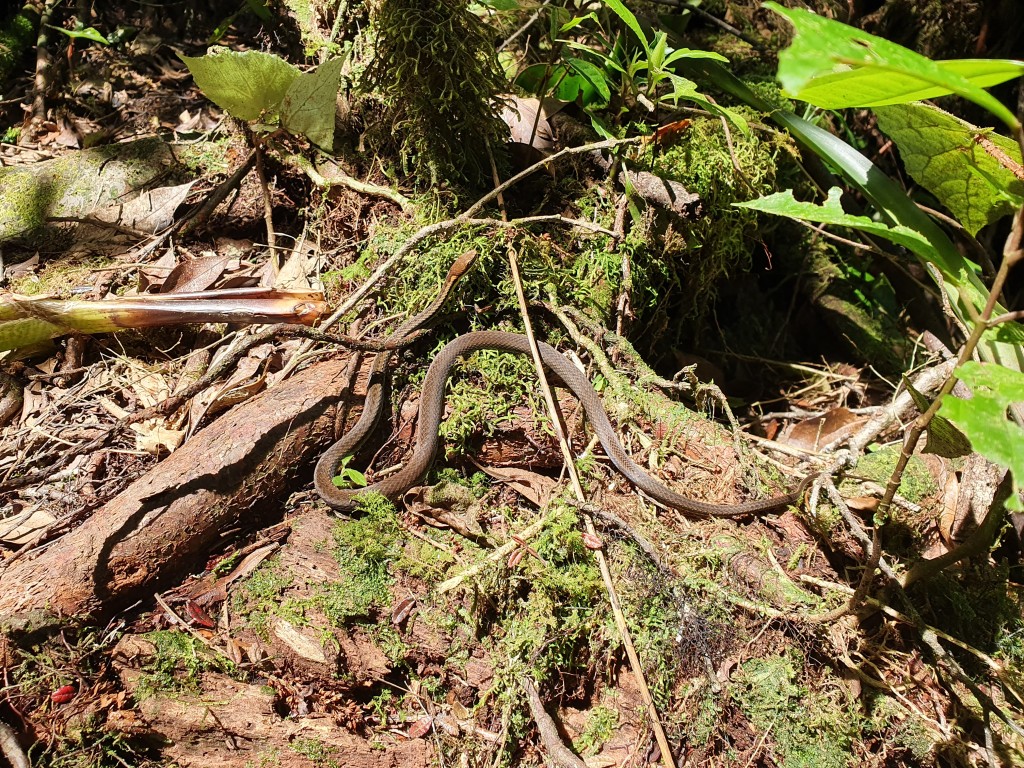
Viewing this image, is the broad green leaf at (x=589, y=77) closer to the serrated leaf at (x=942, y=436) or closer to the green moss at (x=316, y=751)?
the serrated leaf at (x=942, y=436)

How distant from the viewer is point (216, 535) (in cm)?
256

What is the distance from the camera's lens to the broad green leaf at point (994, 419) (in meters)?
1.33

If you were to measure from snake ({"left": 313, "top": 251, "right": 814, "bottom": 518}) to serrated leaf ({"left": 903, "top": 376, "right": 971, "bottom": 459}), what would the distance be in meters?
0.72

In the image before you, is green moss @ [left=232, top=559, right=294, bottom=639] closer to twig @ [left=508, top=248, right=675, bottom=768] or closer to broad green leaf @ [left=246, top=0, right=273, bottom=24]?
twig @ [left=508, top=248, right=675, bottom=768]

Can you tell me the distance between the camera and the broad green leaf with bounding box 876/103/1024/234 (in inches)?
73.2

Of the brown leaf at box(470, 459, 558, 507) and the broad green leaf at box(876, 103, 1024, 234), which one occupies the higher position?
the broad green leaf at box(876, 103, 1024, 234)

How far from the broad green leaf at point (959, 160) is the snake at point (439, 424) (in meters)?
1.23

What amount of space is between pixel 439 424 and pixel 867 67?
6.71ft

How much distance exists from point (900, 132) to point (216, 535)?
2.79 meters

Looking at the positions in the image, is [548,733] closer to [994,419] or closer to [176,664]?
[176,664]

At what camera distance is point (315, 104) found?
3.13 metres

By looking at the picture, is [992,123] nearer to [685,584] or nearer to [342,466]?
[685,584]

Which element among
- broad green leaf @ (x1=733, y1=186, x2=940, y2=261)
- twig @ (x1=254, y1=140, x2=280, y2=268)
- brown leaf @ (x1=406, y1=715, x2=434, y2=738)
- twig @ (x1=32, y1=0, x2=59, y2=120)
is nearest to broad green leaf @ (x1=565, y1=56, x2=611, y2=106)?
twig @ (x1=254, y1=140, x2=280, y2=268)

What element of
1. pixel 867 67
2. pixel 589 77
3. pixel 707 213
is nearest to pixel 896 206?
pixel 707 213
